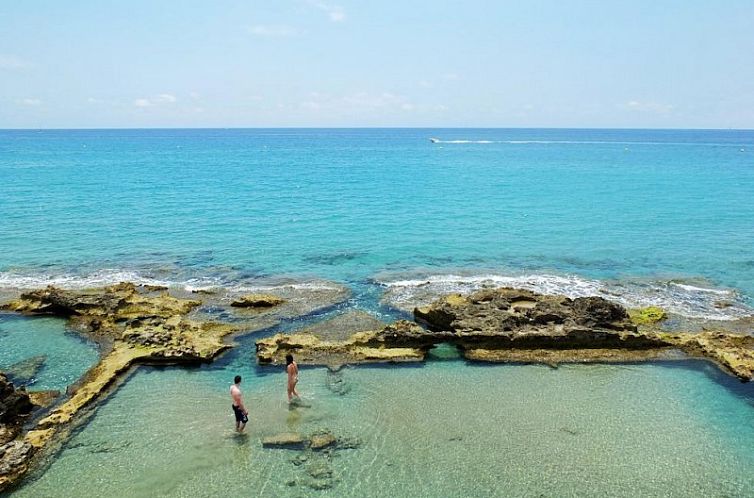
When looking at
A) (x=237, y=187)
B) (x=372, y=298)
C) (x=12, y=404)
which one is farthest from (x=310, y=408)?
(x=237, y=187)

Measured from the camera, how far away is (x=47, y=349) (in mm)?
21766

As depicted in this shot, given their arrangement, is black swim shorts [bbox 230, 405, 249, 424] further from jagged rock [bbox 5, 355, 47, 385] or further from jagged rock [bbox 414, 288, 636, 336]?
jagged rock [bbox 414, 288, 636, 336]

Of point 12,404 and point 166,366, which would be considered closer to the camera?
point 12,404

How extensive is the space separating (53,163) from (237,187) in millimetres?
58349

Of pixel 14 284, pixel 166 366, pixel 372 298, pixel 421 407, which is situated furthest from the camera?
pixel 14 284

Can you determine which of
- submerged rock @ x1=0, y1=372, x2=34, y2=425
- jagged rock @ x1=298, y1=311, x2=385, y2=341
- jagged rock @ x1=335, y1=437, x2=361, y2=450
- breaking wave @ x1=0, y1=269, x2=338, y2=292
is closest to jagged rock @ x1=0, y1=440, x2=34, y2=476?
submerged rock @ x1=0, y1=372, x2=34, y2=425

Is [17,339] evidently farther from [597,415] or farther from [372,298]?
[597,415]

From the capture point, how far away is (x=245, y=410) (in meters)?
16.7

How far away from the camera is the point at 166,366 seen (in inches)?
805

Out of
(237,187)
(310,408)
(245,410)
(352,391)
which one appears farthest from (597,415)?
(237,187)

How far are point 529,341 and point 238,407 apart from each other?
38.6ft

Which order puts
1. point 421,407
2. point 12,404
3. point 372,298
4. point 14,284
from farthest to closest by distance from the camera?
1. point 14,284
2. point 372,298
3. point 421,407
4. point 12,404

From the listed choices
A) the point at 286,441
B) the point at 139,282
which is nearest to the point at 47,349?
the point at 139,282

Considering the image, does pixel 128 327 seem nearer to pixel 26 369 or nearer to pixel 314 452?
pixel 26 369
